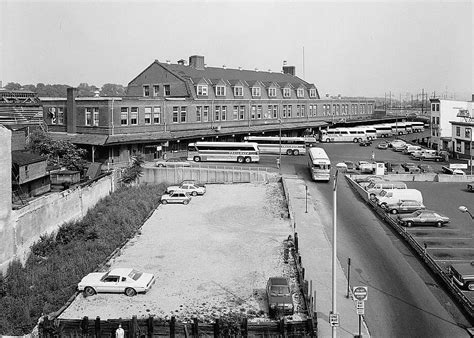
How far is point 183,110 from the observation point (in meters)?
65.0

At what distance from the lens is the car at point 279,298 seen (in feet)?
72.2

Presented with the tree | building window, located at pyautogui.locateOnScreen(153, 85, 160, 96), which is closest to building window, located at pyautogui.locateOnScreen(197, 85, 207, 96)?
building window, located at pyautogui.locateOnScreen(153, 85, 160, 96)

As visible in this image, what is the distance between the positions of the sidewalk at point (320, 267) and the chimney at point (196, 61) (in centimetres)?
3634

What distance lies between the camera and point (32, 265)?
96.9 feet

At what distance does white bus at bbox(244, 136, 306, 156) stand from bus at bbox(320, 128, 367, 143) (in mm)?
19363

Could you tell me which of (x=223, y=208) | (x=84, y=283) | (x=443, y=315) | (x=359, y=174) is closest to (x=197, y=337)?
(x=84, y=283)

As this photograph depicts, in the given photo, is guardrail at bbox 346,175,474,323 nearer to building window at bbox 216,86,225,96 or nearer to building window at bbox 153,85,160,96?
building window at bbox 216,86,225,96

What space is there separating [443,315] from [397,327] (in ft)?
8.96

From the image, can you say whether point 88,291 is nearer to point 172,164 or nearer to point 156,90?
point 172,164

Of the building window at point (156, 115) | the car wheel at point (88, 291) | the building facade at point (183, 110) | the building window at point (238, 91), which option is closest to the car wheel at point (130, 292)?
the car wheel at point (88, 291)

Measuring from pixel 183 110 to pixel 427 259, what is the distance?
42245 millimetres

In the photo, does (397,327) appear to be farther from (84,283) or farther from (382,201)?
(382,201)

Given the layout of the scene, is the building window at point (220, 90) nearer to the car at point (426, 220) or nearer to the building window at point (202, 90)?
the building window at point (202, 90)

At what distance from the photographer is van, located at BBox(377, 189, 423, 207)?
4194 cm
